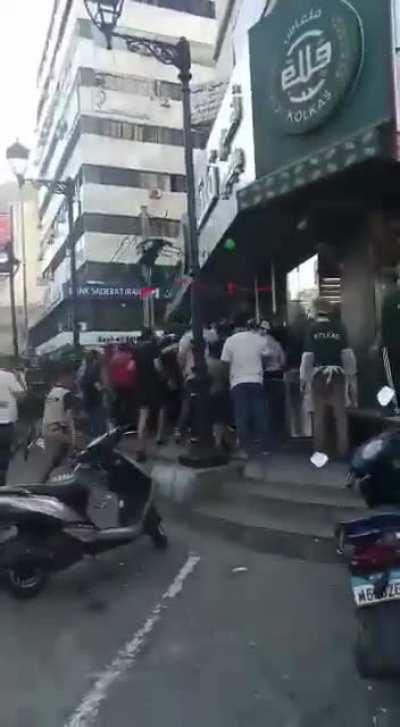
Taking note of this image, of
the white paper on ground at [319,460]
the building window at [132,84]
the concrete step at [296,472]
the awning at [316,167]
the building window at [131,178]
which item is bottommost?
the concrete step at [296,472]

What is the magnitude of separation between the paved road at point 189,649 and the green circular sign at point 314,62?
18.4 ft

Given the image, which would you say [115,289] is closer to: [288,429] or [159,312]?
[159,312]

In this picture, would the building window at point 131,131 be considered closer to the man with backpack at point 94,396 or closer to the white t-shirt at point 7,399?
the man with backpack at point 94,396

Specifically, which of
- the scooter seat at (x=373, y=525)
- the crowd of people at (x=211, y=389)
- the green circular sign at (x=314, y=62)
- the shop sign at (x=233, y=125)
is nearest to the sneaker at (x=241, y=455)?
the crowd of people at (x=211, y=389)

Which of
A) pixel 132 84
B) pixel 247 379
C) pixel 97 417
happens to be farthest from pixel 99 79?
pixel 247 379

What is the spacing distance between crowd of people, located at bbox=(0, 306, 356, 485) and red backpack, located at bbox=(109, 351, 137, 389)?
0.6 inches

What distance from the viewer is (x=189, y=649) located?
172 inches

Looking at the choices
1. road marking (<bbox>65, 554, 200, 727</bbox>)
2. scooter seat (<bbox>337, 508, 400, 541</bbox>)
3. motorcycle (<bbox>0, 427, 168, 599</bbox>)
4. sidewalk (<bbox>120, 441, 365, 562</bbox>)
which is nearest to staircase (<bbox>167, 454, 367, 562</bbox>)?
sidewalk (<bbox>120, 441, 365, 562</bbox>)

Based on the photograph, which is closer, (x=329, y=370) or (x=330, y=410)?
(x=329, y=370)

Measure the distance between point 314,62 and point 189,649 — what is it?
737cm

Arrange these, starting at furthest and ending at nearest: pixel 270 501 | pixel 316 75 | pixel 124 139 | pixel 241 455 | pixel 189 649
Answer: pixel 124 139 < pixel 316 75 < pixel 241 455 < pixel 270 501 < pixel 189 649

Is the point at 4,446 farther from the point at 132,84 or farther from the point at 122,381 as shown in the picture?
the point at 132,84

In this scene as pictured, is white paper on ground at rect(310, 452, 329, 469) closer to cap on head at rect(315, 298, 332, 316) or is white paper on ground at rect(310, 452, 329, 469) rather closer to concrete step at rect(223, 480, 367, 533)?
concrete step at rect(223, 480, 367, 533)

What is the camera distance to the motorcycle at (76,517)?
533cm
